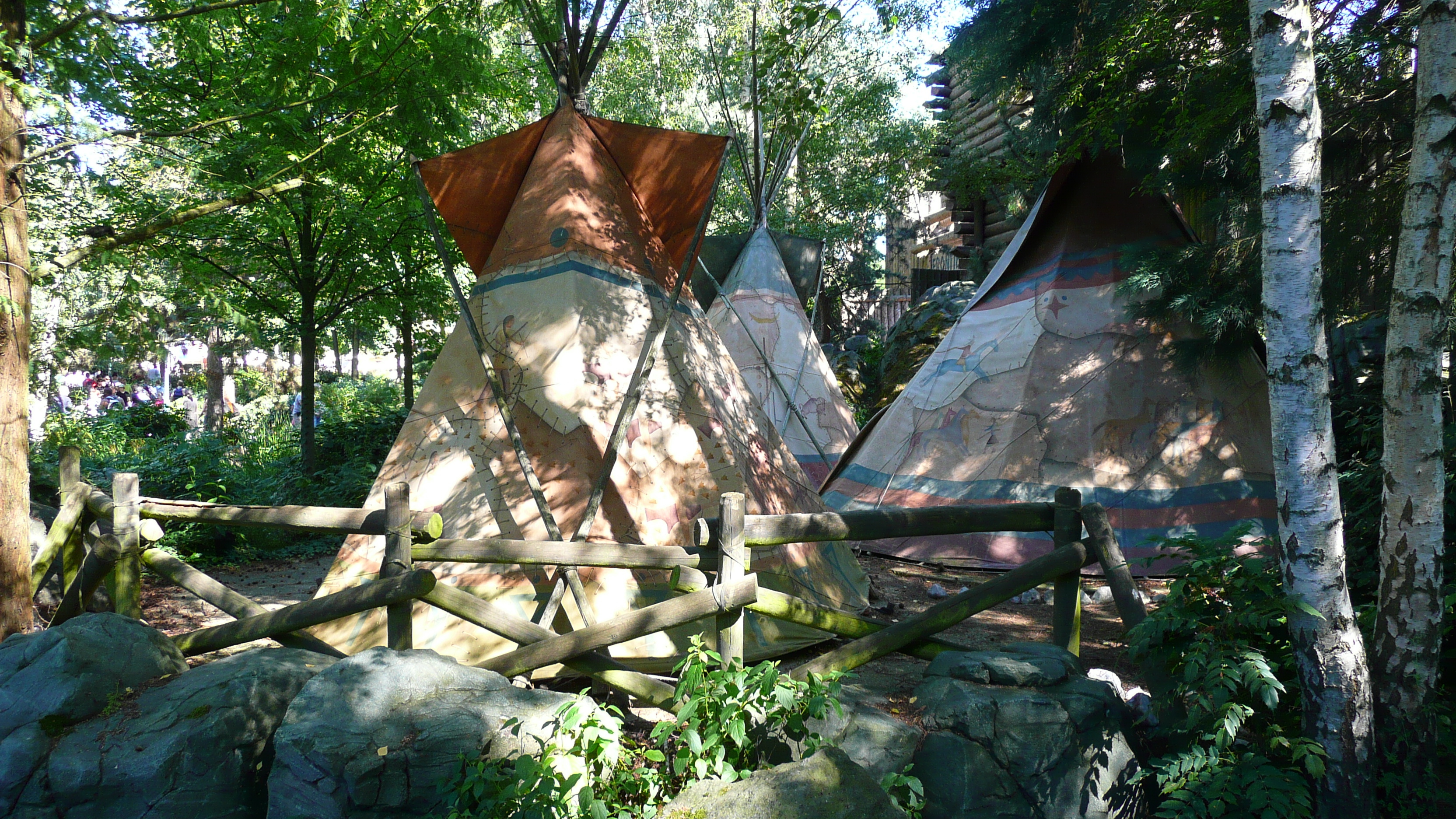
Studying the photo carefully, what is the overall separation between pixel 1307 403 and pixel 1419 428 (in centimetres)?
44

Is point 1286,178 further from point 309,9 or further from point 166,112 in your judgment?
point 166,112

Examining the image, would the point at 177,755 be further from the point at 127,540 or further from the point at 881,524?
the point at 881,524

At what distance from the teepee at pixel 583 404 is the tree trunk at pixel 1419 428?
9.04 ft

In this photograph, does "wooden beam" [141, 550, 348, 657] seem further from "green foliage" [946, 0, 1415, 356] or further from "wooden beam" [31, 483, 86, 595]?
"green foliage" [946, 0, 1415, 356]

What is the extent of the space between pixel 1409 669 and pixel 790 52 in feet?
17.0

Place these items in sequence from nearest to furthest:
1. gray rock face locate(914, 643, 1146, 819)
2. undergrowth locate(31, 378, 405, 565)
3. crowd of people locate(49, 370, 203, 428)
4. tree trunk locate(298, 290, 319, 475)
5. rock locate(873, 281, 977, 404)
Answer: gray rock face locate(914, 643, 1146, 819), undergrowth locate(31, 378, 405, 565), tree trunk locate(298, 290, 319, 475), rock locate(873, 281, 977, 404), crowd of people locate(49, 370, 203, 428)

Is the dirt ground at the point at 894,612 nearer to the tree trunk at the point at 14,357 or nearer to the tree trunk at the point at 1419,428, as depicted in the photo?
the tree trunk at the point at 14,357

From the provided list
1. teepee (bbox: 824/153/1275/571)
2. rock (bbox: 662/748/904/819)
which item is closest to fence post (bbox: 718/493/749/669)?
rock (bbox: 662/748/904/819)

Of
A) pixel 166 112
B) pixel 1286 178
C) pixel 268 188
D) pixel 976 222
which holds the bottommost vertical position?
pixel 1286 178

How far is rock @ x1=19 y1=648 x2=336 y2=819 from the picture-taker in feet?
10.1

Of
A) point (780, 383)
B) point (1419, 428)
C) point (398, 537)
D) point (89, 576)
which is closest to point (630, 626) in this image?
point (398, 537)

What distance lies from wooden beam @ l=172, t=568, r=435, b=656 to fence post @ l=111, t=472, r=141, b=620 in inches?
18.5

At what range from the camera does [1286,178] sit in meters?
3.24

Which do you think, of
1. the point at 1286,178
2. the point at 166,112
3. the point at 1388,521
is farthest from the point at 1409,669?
the point at 166,112
